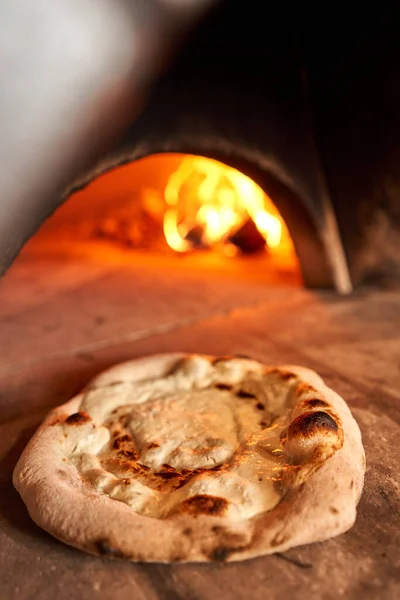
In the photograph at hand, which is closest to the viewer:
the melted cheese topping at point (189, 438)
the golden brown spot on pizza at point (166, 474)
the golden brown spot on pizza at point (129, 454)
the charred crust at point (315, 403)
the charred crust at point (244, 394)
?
the melted cheese topping at point (189, 438)

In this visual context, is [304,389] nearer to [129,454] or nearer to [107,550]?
[129,454]

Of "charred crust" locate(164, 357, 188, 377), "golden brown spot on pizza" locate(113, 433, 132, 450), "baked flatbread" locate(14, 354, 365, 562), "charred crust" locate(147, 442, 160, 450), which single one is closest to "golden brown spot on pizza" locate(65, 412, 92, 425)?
"baked flatbread" locate(14, 354, 365, 562)

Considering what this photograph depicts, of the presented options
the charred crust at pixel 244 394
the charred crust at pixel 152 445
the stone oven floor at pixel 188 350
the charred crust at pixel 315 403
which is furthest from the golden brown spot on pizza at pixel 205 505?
the charred crust at pixel 244 394

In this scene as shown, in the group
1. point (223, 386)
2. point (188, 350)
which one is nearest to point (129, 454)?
point (223, 386)

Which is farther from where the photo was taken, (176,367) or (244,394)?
(176,367)

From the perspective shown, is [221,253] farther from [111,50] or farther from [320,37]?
[111,50]

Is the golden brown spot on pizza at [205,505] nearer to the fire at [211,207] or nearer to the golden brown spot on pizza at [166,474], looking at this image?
the golden brown spot on pizza at [166,474]
